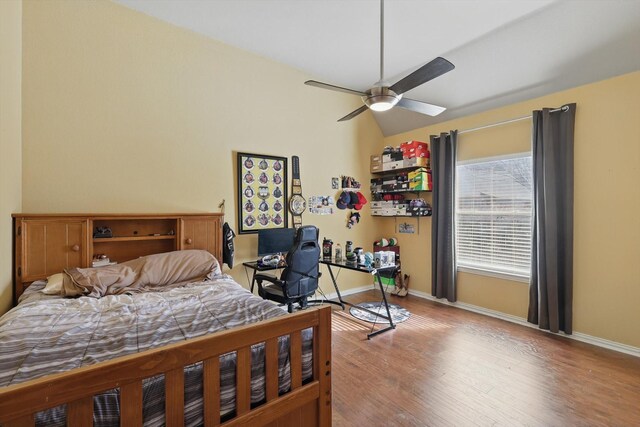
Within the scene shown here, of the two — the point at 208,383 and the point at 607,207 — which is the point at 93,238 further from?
the point at 607,207

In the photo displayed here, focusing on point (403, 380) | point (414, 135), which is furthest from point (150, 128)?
point (414, 135)

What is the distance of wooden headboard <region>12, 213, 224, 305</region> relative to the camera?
2.27 m

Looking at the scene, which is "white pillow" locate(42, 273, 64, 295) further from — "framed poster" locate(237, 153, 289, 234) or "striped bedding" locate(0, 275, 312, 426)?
"framed poster" locate(237, 153, 289, 234)

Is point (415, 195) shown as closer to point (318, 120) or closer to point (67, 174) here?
point (318, 120)

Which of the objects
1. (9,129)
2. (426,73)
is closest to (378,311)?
(426,73)

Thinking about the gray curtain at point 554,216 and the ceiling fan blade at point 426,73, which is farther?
the gray curtain at point 554,216

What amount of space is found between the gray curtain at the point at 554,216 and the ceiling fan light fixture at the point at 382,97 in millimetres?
1996

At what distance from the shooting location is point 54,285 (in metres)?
2.13

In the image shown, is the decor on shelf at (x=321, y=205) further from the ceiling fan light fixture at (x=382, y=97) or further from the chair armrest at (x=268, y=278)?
the ceiling fan light fixture at (x=382, y=97)

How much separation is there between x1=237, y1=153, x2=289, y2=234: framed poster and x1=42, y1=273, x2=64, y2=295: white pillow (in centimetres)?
170

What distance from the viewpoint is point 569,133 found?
2982mm

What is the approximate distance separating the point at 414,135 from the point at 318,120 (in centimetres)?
154

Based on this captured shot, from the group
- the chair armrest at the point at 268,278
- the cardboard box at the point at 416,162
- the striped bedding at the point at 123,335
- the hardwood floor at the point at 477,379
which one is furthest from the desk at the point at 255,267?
the cardboard box at the point at 416,162

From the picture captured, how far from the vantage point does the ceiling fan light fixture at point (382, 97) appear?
7.20 ft
